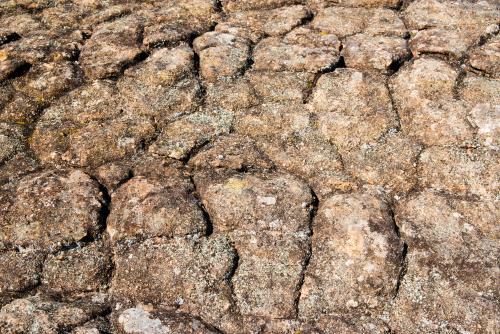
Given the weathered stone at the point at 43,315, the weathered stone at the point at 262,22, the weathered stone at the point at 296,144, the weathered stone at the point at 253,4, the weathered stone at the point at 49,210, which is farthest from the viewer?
the weathered stone at the point at 253,4

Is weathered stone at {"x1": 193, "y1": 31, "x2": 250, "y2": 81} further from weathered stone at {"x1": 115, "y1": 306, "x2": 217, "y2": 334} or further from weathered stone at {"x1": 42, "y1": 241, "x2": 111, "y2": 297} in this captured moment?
weathered stone at {"x1": 115, "y1": 306, "x2": 217, "y2": 334}

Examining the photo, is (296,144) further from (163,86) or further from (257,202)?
(163,86)

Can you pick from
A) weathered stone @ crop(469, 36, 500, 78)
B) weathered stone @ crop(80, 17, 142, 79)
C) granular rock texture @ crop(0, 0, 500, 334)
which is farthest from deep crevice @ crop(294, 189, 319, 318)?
weathered stone @ crop(80, 17, 142, 79)

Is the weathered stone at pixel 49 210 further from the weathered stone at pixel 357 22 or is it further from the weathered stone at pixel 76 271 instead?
the weathered stone at pixel 357 22

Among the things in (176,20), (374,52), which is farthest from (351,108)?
(176,20)

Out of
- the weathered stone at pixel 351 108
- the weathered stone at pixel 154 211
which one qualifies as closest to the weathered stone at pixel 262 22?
Result: the weathered stone at pixel 351 108

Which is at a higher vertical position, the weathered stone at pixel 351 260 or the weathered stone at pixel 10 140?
the weathered stone at pixel 10 140

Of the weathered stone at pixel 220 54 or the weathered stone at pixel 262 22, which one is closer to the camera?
the weathered stone at pixel 220 54

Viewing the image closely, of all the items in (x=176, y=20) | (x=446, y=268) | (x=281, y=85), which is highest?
(x=176, y=20)
